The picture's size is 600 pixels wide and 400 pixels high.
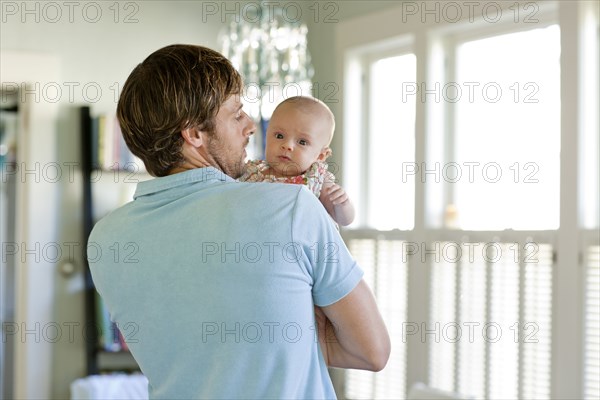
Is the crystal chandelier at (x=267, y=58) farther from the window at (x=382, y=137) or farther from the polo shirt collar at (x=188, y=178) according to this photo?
the polo shirt collar at (x=188, y=178)

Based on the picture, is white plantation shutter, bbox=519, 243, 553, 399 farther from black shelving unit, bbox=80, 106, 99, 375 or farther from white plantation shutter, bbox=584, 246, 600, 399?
black shelving unit, bbox=80, 106, 99, 375

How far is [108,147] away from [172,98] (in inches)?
109

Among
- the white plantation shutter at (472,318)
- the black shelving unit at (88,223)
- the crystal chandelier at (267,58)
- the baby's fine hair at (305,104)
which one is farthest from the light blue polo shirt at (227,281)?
the black shelving unit at (88,223)

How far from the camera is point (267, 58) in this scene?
314 centimetres

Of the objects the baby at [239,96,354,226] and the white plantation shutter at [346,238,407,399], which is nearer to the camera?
the baby at [239,96,354,226]

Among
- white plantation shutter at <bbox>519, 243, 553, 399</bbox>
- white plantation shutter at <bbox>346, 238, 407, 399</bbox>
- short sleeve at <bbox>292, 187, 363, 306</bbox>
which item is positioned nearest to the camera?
short sleeve at <bbox>292, 187, 363, 306</bbox>

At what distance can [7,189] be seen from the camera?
16.5 ft

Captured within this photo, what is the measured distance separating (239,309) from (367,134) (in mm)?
2980

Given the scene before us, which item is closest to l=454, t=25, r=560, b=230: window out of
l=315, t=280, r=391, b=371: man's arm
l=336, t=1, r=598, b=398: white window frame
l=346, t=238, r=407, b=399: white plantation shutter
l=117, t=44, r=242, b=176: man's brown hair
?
l=336, t=1, r=598, b=398: white window frame

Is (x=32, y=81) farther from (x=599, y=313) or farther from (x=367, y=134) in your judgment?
(x=599, y=313)

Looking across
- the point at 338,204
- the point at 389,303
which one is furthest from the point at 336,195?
the point at 389,303

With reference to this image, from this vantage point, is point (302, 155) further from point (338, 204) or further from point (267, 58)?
point (267, 58)

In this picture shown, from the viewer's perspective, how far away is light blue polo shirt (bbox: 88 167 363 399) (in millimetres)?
1091

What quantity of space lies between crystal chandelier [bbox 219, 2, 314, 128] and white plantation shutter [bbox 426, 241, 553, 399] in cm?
95
